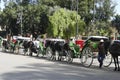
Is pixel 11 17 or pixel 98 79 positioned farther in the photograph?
pixel 11 17

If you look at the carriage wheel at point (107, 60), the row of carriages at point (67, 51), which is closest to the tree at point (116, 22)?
the row of carriages at point (67, 51)

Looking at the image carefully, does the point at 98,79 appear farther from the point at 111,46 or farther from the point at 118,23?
the point at 118,23

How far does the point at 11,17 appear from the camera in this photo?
268 feet

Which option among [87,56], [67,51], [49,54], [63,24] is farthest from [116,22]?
[87,56]

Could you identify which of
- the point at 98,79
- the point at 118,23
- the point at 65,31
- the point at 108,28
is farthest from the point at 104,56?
the point at 118,23

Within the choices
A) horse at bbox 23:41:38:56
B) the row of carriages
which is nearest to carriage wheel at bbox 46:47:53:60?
the row of carriages

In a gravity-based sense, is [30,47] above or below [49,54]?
above

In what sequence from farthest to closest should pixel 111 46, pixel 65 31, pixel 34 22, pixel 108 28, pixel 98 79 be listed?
pixel 108 28 → pixel 34 22 → pixel 65 31 → pixel 111 46 → pixel 98 79

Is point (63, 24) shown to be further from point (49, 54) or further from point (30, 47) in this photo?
point (49, 54)

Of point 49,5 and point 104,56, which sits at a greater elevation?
point 49,5

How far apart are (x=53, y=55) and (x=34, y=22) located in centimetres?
5408

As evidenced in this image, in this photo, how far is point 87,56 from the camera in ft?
66.6

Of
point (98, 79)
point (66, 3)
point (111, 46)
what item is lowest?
point (98, 79)

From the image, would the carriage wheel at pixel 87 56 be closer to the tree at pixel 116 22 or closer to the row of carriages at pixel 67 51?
the row of carriages at pixel 67 51
